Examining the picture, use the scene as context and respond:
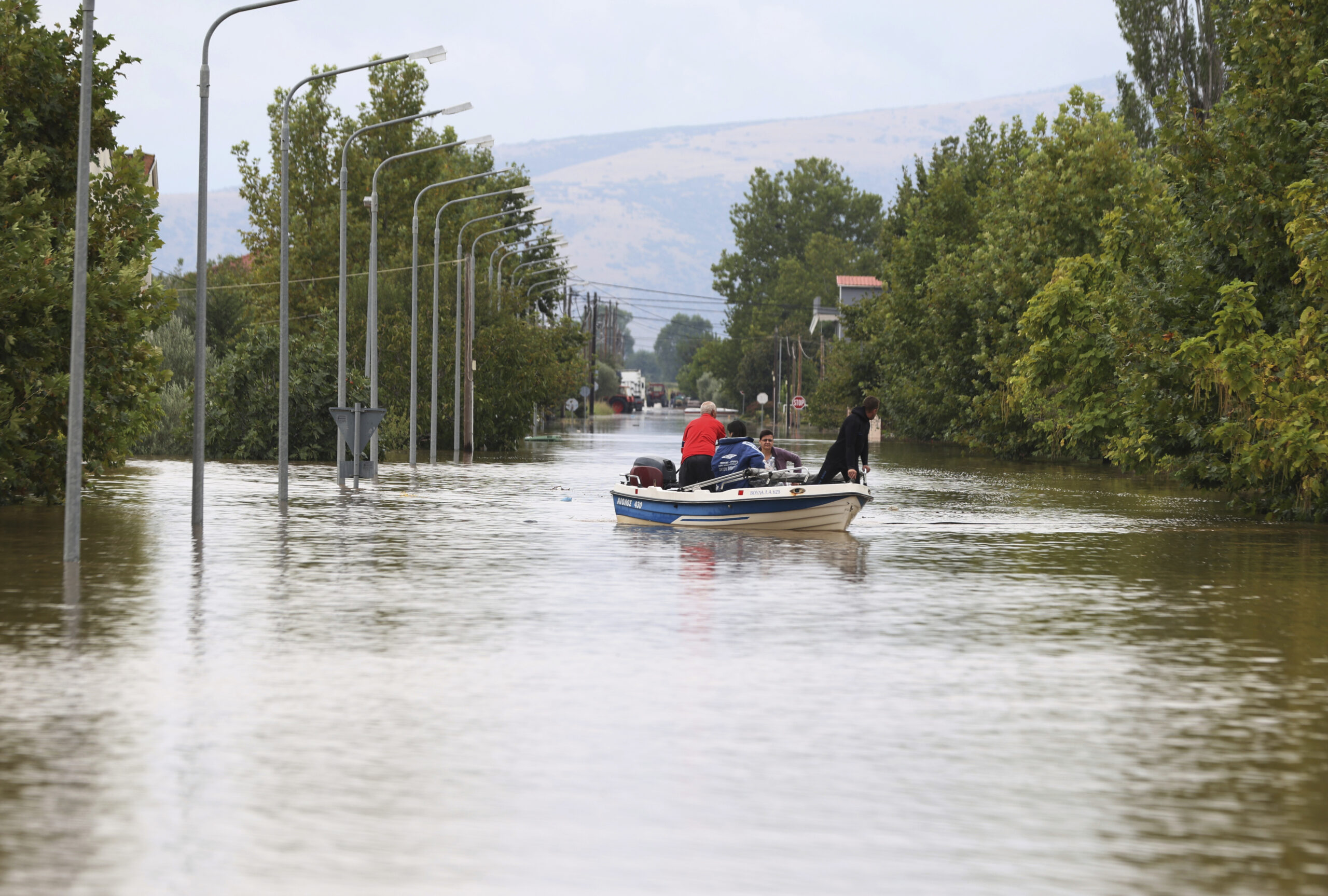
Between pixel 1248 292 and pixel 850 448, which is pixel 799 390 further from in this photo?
pixel 850 448

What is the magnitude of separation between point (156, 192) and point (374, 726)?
21.2 meters

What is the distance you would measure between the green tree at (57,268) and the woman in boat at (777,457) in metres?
9.82

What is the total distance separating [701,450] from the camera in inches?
1010

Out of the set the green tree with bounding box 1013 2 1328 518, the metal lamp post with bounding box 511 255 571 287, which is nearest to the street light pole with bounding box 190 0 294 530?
the green tree with bounding box 1013 2 1328 518

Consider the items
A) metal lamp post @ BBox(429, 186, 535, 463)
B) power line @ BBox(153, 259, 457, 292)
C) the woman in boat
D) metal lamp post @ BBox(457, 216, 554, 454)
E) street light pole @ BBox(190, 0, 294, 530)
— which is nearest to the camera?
street light pole @ BBox(190, 0, 294, 530)

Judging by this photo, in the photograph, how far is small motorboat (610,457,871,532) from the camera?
24.0 meters

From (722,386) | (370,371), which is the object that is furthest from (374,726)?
(722,386)

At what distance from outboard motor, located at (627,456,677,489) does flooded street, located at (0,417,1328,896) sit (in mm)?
5118

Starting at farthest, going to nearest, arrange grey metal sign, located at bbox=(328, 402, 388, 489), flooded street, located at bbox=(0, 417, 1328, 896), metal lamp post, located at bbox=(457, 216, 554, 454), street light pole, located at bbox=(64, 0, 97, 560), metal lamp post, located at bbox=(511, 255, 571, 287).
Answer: metal lamp post, located at bbox=(511, 255, 571, 287), metal lamp post, located at bbox=(457, 216, 554, 454), grey metal sign, located at bbox=(328, 402, 388, 489), street light pole, located at bbox=(64, 0, 97, 560), flooded street, located at bbox=(0, 417, 1328, 896)

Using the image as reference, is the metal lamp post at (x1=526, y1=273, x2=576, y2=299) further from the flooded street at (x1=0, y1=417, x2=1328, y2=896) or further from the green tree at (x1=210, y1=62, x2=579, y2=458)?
the flooded street at (x1=0, y1=417, x2=1328, y2=896)

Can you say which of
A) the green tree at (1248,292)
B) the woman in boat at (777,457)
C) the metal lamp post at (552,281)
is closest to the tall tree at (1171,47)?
the metal lamp post at (552,281)

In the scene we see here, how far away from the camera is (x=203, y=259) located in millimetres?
24016

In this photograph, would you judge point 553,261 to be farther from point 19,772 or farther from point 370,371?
point 19,772

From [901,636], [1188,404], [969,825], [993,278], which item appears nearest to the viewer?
[969,825]
